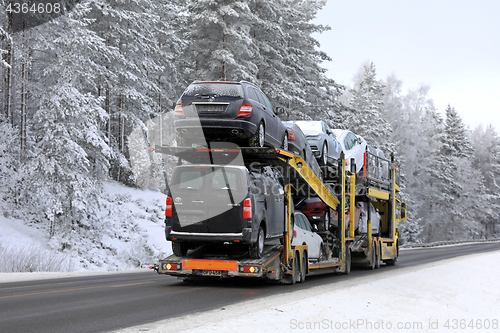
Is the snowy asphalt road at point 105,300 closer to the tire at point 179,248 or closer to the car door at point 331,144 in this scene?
the tire at point 179,248

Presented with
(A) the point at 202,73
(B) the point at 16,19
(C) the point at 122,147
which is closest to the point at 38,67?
(B) the point at 16,19

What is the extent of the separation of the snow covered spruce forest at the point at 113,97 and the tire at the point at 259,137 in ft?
33.4

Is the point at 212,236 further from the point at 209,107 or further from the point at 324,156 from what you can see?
the point at 324,156

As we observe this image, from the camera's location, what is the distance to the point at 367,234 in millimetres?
20906

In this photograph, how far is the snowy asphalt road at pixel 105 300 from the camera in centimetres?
776

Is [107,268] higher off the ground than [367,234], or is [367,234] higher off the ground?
[367,234]

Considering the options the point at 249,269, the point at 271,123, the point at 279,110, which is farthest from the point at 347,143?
the point at 249,269

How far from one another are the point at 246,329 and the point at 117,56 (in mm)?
25457

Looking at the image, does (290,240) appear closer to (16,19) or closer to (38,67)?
(16,19)

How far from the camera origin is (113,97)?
36406mm

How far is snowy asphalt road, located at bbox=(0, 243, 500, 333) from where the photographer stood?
7.76 metres

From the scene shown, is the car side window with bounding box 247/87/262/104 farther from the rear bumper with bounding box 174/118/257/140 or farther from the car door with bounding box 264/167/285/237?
the car door with bounding box 264/167/285/237

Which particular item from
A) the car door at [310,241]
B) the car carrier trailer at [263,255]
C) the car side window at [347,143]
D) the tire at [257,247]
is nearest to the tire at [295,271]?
the car carrier trailer at [263,255]

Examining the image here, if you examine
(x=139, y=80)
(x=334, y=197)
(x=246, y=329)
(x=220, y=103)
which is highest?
(x=139, y=80)
